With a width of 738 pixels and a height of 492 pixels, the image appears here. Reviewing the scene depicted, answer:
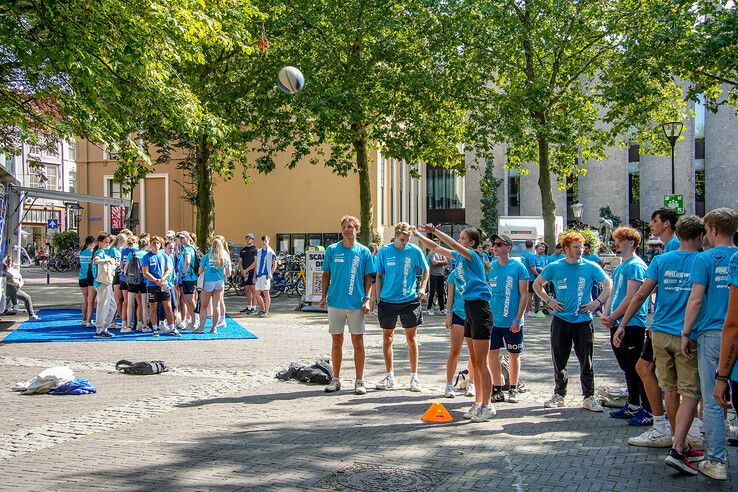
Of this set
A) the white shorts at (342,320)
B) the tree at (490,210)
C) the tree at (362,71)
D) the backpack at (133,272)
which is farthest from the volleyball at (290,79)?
the tree at (490,210)

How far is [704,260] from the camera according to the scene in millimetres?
5371

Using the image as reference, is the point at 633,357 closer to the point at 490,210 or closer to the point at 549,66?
the point at 549,66

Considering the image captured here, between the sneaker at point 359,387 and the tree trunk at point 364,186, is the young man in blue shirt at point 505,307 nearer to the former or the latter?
the sneaker at point 359,387

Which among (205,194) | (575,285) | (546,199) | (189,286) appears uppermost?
(205,194)

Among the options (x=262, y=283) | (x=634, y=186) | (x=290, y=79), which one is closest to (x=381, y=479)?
(x=262, y=283)

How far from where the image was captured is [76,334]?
48.3 feet

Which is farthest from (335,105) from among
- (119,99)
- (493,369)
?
(493,369)

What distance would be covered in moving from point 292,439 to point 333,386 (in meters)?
2.42

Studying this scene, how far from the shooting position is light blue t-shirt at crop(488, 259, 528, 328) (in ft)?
27.2

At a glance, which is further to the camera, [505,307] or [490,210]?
[490,210]

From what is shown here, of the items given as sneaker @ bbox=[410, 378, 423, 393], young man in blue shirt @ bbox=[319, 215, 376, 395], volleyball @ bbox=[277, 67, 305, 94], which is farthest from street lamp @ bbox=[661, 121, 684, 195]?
young man in blue shirt @ bbox=[319, 215, 376, 395]

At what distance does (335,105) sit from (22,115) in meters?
11.0

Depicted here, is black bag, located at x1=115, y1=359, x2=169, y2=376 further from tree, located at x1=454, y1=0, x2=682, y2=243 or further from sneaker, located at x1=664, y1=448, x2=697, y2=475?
tree, located at x1=454, y1=0, x2=682, y2=243

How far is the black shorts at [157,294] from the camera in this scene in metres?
14.6
